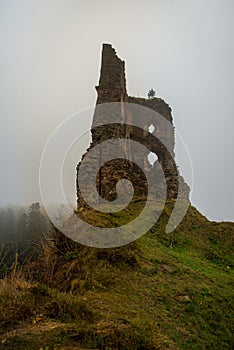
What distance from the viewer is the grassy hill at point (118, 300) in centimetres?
446

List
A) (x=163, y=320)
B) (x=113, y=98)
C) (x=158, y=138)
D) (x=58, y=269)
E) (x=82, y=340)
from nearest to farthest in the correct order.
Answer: (x=82, y=340) < (x=163, y=320) < (x=58, y=269) < (x=113, y=98) < (x=158, y=138)

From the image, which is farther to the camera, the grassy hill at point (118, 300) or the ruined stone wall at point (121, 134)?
the ruined stone wall at point (121, 134)

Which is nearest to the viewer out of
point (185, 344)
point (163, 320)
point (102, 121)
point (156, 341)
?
point (156, 341)

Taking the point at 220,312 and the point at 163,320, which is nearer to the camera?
the point at 163,320

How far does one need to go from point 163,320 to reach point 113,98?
49.7 feet

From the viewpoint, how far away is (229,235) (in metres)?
15.8

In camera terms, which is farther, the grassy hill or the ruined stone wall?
the ruined stone wall

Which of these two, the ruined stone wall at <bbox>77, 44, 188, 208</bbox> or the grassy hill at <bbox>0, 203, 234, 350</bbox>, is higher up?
the ruined stone wall at <bbox>77, 44, 188, 208</bbox>

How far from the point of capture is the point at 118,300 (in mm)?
6824

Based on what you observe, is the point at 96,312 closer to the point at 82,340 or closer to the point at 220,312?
the point at 82,340

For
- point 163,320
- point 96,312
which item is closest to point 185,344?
point 163,320

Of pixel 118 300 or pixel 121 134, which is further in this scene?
pixel 121 134

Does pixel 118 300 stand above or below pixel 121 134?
below

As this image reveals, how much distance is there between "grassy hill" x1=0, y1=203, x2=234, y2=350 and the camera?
446 cm
